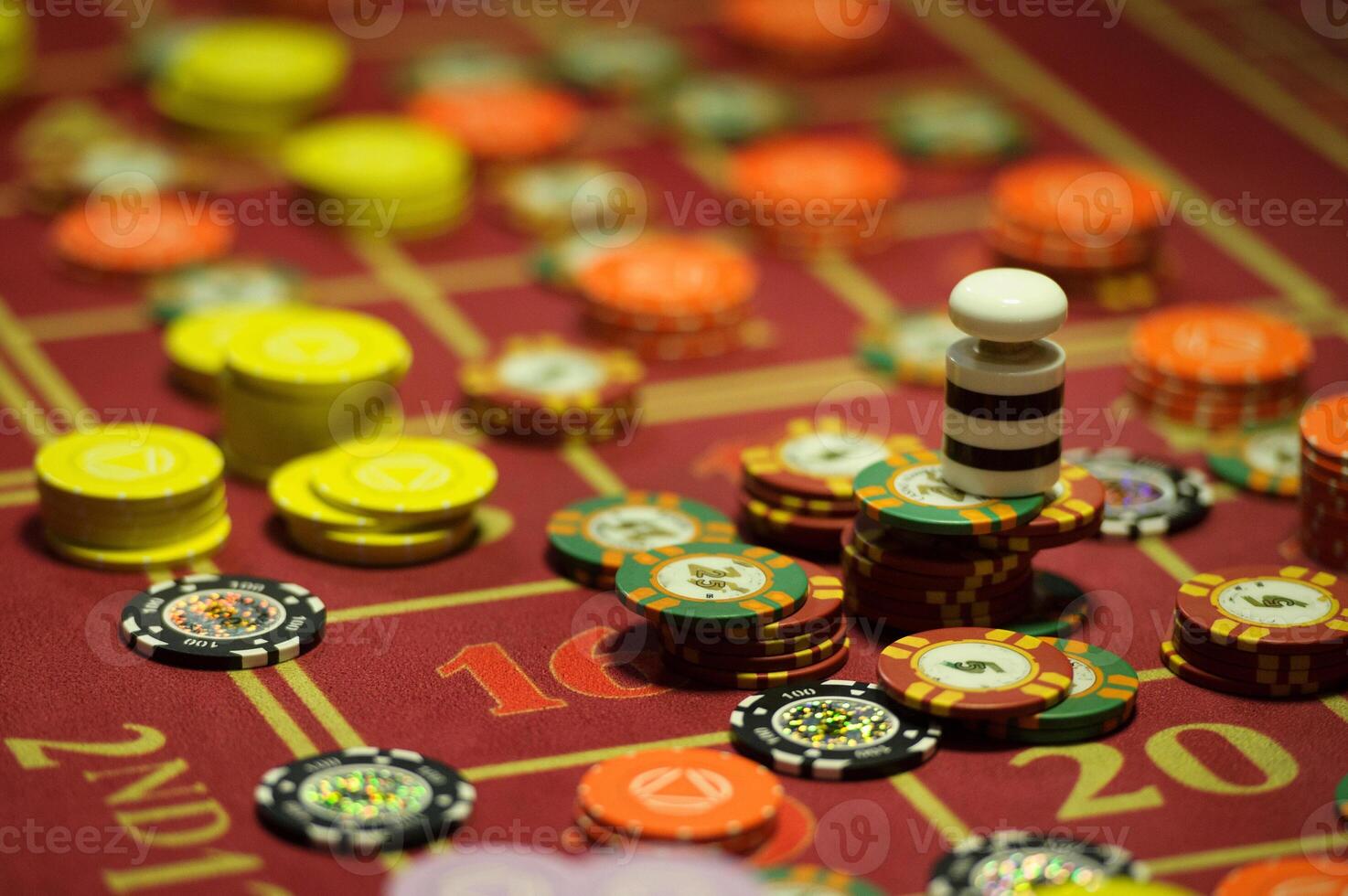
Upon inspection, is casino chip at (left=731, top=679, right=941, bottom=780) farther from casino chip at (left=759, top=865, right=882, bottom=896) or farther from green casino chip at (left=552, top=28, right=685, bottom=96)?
green casino chip at (left=552, top=28, right=685, bottom=96)

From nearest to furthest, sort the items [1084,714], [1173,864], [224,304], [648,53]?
[1173,864] < [1084,714] < [224,304] < [648,53]

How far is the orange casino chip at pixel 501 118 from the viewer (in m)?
11.3

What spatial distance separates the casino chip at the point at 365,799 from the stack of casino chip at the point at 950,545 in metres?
1.56

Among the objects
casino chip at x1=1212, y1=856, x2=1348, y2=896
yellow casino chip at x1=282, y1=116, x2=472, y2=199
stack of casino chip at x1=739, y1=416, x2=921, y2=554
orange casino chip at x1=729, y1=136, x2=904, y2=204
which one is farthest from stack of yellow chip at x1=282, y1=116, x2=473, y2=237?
casino chip at x1=1212, y1=856, x2=1348, y2=896

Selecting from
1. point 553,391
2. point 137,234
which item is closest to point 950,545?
point 553,391

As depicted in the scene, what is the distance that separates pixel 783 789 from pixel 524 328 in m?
3.66

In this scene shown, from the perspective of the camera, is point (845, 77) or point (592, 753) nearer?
point (592, 753)

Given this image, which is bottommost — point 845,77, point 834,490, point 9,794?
point 9,794

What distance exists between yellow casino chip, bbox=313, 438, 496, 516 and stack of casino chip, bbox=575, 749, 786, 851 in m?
1.60

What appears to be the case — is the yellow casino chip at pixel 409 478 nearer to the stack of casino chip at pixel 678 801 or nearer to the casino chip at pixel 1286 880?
the stack of casino chip at pixel 678 801

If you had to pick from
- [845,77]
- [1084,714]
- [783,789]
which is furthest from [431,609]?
[845,77]

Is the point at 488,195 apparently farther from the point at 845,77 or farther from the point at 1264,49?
the point at 1264,49

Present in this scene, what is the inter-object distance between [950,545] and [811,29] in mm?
5788

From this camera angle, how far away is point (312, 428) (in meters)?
8.41
